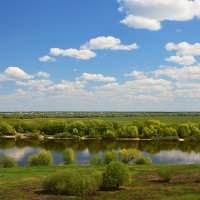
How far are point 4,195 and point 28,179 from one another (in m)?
7.42

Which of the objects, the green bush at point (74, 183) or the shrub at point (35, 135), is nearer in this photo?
the green bush at point (74, 183)

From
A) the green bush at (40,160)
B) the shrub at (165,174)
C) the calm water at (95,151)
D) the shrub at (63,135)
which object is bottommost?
the calm water at (95,151)

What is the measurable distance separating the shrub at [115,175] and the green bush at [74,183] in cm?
61

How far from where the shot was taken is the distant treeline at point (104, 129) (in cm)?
10469

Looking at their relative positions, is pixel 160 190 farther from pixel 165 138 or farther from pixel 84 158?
pixel 165 138

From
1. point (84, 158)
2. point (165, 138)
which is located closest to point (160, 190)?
point (84, 158)

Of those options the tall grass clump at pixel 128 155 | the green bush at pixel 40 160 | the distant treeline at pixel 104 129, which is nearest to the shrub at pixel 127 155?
the tall grass clump at pixel 128 155

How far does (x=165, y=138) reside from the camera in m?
102

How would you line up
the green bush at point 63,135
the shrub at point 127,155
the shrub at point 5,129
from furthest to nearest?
1. the shrub at point 5,129
2. the green bush at point 63,135
3. the shrub at point 127,155

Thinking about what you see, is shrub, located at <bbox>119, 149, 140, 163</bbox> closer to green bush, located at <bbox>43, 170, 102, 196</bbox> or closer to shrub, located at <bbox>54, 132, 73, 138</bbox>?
green bush, located at <bbox>43, 170, 102, 196</bbox>

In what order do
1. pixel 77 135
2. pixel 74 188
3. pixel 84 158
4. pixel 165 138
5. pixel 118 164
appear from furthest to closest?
pixel 77 135 < pixel 165 138 < pixel 84 158 < pixel 118 164 < pixel 74 188

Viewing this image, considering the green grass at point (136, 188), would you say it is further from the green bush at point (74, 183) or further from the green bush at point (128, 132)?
the green bush at point (128, 132)

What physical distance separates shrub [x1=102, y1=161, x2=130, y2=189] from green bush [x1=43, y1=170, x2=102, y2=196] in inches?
24.0

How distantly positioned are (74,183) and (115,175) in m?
3.33
